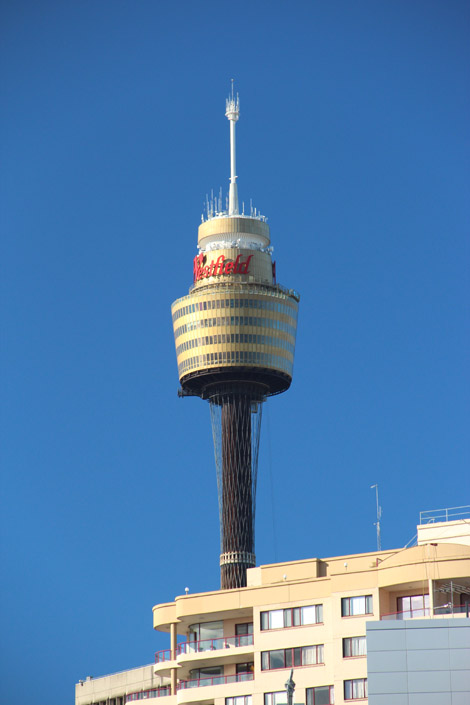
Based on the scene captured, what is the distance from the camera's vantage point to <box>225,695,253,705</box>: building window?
143000 millimetres

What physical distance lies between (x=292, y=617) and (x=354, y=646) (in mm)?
7736

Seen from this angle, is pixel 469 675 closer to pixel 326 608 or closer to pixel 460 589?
pixel 460 589

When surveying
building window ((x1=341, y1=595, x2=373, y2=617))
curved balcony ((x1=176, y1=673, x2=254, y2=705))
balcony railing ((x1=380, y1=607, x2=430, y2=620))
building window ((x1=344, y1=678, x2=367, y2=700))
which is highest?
building window ((x1=341, y1=595, x2=373, y2=617))

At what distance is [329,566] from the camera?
477ft

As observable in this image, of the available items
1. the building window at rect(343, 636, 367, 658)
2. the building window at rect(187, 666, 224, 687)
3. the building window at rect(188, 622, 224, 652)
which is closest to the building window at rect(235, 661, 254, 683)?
the building window at rect(187, 666, 224, 687)

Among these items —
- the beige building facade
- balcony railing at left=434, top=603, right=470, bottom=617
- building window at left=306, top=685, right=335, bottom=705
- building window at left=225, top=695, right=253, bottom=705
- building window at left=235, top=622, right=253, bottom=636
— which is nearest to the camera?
balcony railing at left=434, top=603, right=470, bottom=617

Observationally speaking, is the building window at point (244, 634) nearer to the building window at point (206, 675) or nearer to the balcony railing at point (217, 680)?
the balcony railing at point (217, 680)

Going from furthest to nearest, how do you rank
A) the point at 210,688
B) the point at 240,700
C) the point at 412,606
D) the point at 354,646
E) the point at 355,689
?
the point at 210,688 → the point at 240,700 → the point at 354,646 → the point at 355,689 → the point at 412,606

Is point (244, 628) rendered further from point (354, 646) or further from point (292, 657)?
point (354, 646)

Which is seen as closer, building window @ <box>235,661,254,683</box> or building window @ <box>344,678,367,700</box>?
building window @ <box>344,678,367,700</box>

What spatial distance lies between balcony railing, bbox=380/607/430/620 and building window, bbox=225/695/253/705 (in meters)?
16.2

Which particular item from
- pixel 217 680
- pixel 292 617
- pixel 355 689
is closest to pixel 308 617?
pixel 292 617

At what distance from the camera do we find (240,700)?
14400 centimetres

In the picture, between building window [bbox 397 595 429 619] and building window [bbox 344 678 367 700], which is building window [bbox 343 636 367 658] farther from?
building window [bbox 397 595 429 619]
